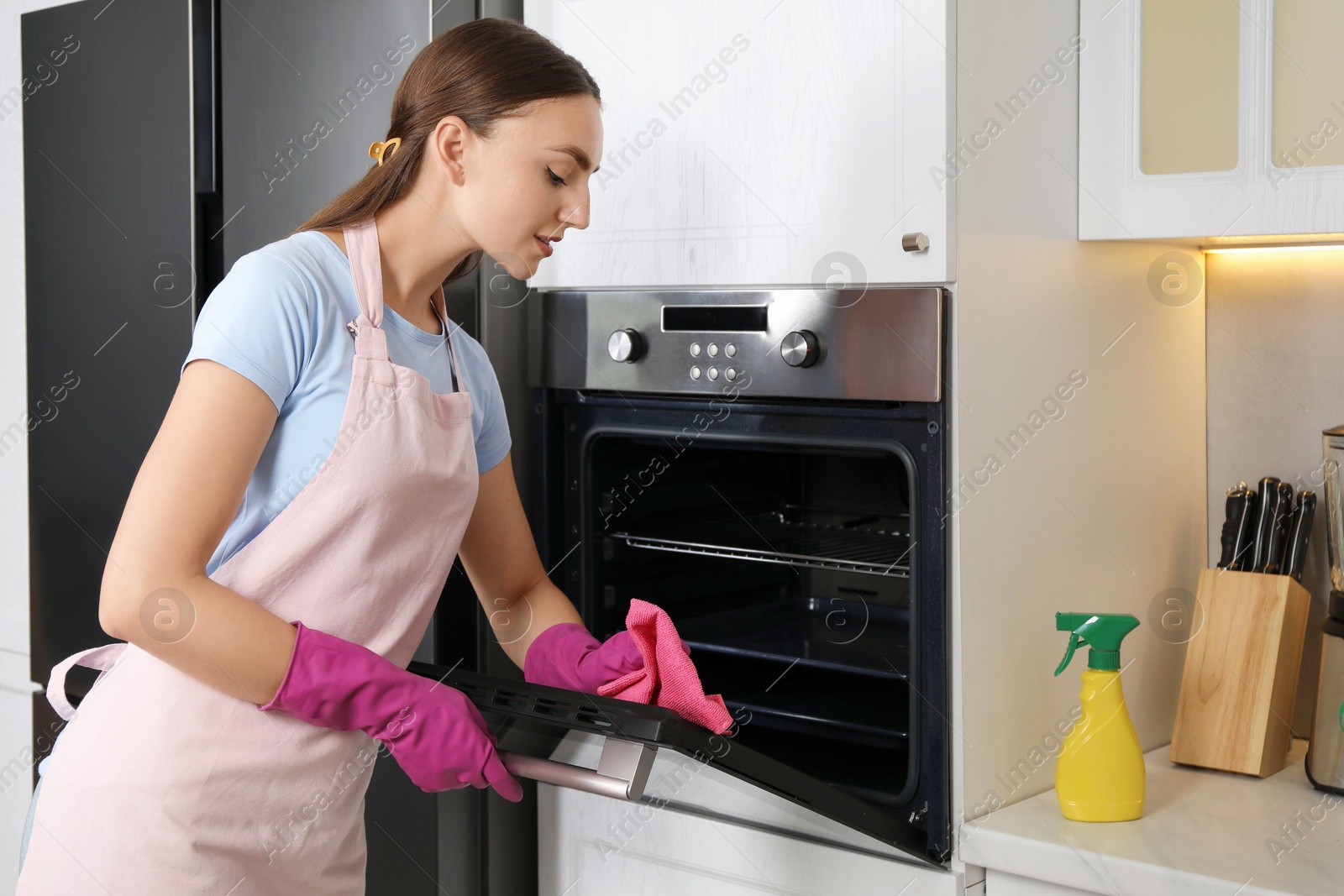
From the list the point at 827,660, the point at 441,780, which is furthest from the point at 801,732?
the point at 441,780

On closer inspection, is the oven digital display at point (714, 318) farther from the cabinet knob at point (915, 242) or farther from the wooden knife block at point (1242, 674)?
the wooden knife block at point (1242, 674)

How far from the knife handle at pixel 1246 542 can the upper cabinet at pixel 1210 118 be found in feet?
1.20

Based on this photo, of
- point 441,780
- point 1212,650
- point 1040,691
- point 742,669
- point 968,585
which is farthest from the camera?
point 742,669

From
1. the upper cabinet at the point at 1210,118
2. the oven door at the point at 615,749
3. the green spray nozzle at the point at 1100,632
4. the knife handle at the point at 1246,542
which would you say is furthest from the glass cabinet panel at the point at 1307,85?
the oven door at the point at 615,749

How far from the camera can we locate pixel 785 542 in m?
1.64

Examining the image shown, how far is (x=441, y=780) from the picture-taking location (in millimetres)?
1043

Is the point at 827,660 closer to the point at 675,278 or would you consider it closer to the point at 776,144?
the point at 675,278

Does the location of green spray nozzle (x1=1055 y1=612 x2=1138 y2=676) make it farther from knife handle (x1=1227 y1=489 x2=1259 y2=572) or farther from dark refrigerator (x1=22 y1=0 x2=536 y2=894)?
dark refrigerator (x1=22 y1=0 x2=536 y2=894)

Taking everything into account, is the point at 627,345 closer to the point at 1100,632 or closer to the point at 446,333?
the point at 446,333

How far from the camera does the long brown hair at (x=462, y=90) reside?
112cm

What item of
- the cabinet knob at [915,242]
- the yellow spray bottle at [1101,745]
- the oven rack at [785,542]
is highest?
the cabinet knob at [915,242]

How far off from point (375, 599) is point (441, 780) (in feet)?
0.64

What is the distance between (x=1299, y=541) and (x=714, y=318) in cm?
80

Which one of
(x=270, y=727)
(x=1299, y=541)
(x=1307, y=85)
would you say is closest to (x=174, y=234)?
(x=270, y=727)
